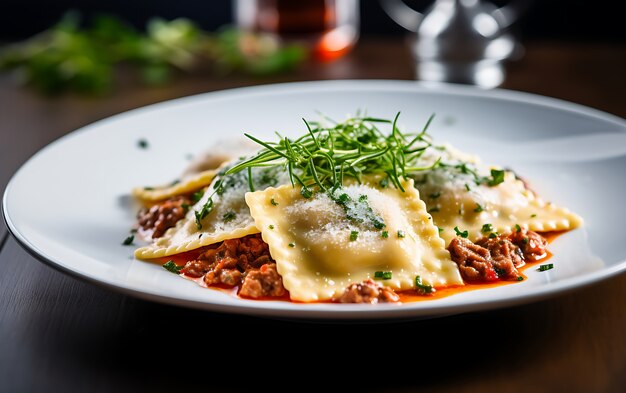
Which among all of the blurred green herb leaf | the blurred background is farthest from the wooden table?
the blurred background

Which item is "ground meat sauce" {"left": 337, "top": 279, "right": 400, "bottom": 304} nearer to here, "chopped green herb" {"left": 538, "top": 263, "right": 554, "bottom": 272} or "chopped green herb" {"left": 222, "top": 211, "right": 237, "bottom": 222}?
"chopped green herb" {"left": 538, "top": 263, "right": 554, "bottom": 272}

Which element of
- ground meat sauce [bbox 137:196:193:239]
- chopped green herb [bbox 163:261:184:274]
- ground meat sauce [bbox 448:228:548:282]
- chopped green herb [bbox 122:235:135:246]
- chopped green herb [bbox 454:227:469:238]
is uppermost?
ground meat sauce [bbox 448:228:548:282]

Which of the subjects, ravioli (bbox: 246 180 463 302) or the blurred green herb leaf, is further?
the blurred green herb leaf

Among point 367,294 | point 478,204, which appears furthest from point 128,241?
point 478,204

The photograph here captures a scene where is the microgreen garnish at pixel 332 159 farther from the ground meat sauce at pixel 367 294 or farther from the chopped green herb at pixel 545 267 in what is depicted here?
the chopped green herb at pixel 545 267

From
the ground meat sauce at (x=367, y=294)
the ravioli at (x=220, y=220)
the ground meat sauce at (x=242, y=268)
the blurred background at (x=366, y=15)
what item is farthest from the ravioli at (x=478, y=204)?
the blurred background at (x=366, y=15)

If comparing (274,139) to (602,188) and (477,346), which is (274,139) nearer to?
(602,188)

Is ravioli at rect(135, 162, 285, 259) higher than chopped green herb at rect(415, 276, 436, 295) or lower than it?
lower

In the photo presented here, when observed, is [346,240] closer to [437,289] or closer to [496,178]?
[437,289]
